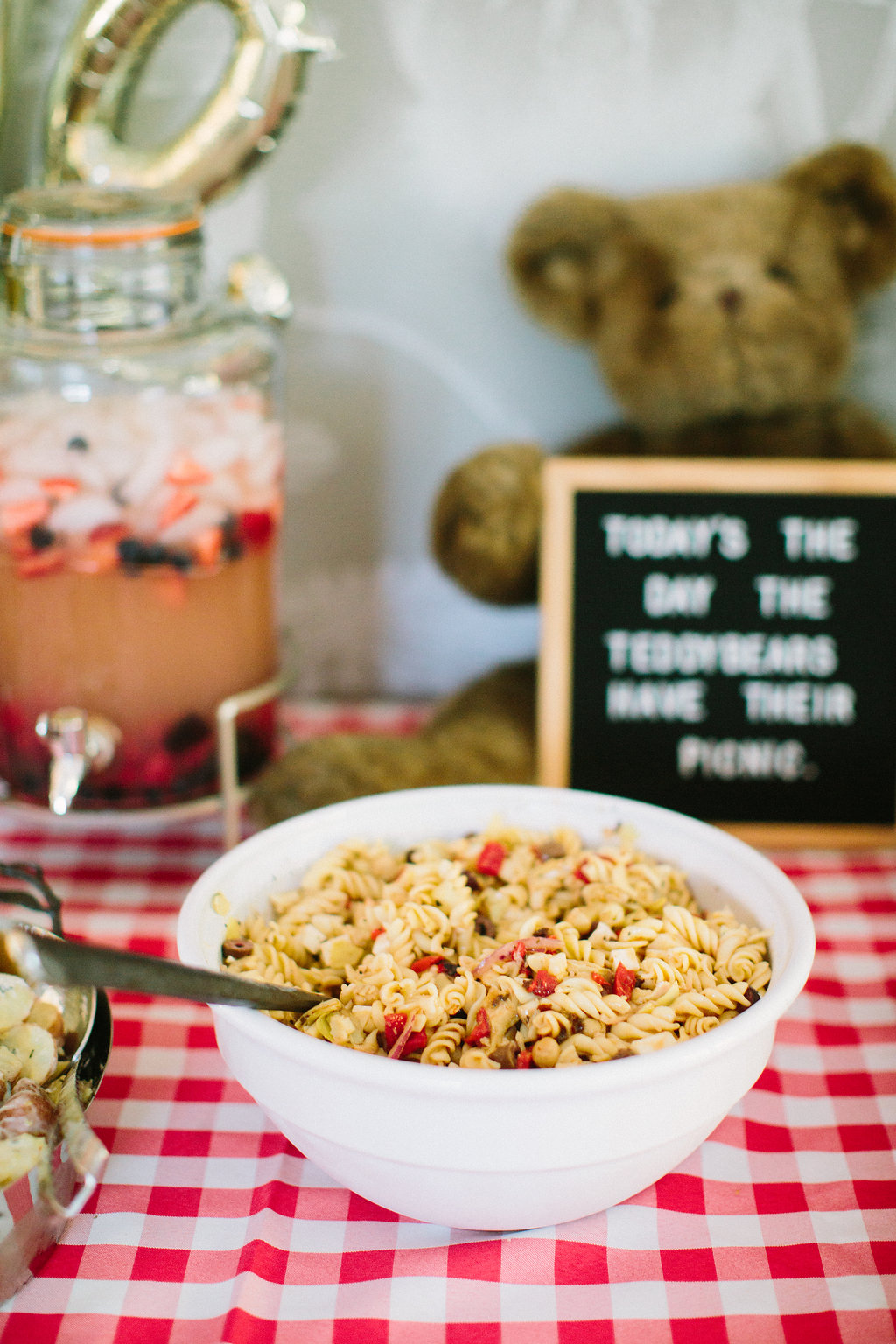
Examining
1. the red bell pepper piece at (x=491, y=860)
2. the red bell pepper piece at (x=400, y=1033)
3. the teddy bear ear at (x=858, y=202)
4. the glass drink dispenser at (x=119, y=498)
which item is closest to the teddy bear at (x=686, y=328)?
the teddy bear ear at (x=858, y=202)

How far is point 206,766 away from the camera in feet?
2.64

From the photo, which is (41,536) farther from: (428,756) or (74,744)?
(428,756)

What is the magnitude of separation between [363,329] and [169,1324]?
770 millimetres

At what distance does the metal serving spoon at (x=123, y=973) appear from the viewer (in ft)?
1.41

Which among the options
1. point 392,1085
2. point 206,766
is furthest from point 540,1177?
point 206,766

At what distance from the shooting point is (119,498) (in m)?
0.72

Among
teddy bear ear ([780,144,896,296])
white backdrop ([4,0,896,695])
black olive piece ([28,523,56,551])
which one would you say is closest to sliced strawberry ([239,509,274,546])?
black olive piece ([28,523,56,551])

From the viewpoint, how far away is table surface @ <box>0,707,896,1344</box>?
504mm

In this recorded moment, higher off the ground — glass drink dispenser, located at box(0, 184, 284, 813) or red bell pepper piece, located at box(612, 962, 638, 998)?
glass drink dispenser, located at box(0, 184, 284, 813)

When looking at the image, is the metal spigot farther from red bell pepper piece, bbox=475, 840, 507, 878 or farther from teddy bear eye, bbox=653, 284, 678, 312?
teddy bear eye, bbox=653, 284, 678, 312

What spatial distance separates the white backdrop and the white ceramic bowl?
562 millimetres

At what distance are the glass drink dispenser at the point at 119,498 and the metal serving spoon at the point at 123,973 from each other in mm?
304

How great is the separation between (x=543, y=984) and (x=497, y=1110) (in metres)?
0.09

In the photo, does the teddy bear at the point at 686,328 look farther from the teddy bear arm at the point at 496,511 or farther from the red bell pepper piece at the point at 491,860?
the red bell pepper piece at the point at 491,860
